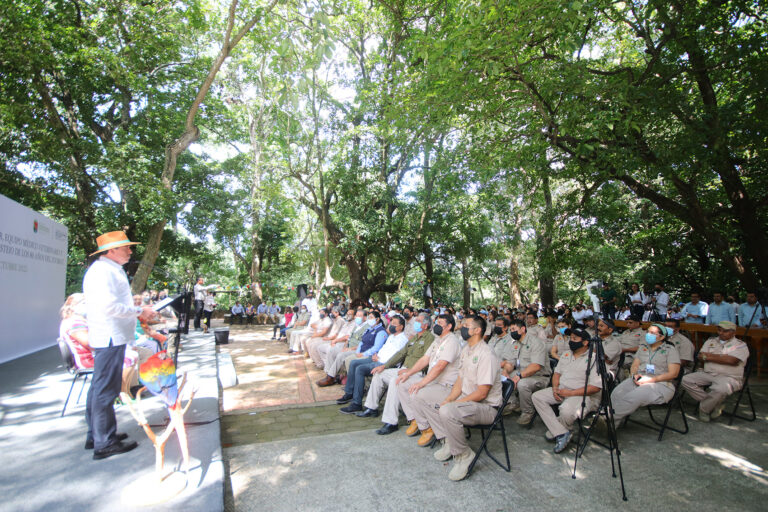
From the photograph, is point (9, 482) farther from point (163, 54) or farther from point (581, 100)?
point (163, 54)

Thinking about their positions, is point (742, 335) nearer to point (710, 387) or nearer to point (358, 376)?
point (710, 387)

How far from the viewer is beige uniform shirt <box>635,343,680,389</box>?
442 cm

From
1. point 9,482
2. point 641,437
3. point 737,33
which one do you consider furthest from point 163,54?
point 641,437

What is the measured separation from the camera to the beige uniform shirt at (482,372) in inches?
142

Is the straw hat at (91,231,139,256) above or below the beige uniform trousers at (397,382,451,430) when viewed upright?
above

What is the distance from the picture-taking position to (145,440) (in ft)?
11.9

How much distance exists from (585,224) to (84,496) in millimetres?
12296

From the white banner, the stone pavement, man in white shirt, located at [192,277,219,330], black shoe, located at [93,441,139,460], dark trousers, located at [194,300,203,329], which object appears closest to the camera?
the stone pavement

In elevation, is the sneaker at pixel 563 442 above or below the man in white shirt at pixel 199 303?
below

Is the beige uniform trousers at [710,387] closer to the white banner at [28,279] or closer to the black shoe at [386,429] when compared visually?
the black shoe at [386,429]

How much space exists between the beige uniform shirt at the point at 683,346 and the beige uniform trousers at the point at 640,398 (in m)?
0.87

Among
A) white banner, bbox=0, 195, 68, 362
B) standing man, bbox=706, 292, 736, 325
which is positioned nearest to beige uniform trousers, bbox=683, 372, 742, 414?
standing man, bbox=706, 292, 736, 325

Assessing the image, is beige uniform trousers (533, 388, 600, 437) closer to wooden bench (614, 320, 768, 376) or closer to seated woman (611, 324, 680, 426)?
seated woman (611, 324, 680, 426)

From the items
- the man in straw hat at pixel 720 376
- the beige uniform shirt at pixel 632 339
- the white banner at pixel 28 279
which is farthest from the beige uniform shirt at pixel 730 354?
the white banner at pixel 28 279
